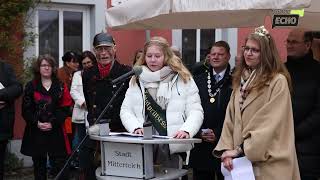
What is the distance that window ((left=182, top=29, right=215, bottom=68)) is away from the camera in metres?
10.5

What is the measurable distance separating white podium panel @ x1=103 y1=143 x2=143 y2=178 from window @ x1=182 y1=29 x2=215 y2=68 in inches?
258

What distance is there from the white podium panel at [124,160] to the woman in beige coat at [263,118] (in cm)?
63

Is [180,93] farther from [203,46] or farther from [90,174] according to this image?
[203,46]

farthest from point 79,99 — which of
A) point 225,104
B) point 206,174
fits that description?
point 225,104

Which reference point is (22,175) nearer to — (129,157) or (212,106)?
(212,106)

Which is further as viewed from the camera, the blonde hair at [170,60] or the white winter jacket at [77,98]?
the white winter jacket at [77,98]

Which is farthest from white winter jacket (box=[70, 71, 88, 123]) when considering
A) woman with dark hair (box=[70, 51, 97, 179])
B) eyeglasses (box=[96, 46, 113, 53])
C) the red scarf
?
eyeglasses (box=[96, 46, 113, 53])

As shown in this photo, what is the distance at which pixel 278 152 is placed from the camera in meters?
3.82

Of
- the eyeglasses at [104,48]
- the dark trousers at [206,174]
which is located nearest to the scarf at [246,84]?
the dark trousers at [206,174]

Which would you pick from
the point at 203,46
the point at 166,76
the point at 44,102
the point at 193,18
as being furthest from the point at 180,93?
the point at 203,46

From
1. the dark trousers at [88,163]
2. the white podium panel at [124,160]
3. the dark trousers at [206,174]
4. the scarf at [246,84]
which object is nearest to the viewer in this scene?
the white podium panel at [124,160]

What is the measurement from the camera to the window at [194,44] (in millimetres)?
10492

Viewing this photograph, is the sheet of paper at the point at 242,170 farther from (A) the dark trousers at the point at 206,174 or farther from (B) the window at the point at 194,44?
(B) the window at the point at 194,44

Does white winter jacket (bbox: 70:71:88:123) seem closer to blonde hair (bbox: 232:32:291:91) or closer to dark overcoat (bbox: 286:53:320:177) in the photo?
dark overcoat (bbox: 286:53:320:177)
